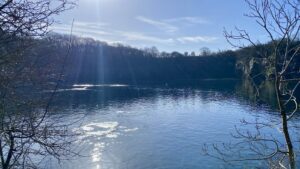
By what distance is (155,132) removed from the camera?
38844 millimetres

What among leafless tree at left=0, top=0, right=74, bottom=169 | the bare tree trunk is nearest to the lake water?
leafless tree at left=0, top=0, right=74, bottom=169

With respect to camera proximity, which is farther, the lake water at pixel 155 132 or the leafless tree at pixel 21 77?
the lake water at pixel 155 132

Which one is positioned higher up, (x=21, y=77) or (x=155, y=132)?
(x=21, y=77)

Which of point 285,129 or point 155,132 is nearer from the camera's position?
point 285,129

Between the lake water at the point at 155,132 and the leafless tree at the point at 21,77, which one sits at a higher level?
the leafless tree at the point at 21,77

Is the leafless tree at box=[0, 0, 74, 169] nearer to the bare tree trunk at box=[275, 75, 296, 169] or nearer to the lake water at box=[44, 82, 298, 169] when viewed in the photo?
the bare tree trunk at box=[275, 75, 296, 169]

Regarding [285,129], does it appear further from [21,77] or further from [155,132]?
[155,132]

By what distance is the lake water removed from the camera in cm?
2764

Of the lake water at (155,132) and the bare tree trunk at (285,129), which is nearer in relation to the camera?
the bare tree trunk at (285,129)

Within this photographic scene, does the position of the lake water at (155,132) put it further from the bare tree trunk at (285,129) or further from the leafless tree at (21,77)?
the bare tree trunk at (285,129)

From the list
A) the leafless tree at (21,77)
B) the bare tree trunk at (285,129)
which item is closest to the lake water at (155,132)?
the leafless tree at (21,77)

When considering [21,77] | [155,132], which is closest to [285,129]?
[21,77]

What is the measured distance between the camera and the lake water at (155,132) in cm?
2764

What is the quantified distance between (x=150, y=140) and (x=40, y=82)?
1200 inches
